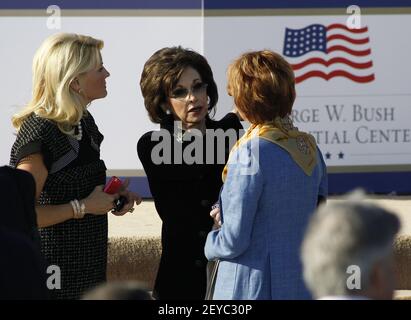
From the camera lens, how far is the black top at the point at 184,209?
404 cm

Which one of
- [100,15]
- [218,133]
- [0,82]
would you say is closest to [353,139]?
[100,15]

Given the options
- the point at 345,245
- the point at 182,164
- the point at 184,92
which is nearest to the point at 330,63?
the point at 184,92

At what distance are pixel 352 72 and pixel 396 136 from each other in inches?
20.4

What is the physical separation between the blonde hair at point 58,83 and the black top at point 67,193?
3cm

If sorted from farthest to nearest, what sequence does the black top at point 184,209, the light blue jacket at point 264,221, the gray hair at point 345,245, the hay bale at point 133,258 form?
the hay bale at point 133,258 → the black top at point 184,209 → the light blue jacket at point 264,221 → the gray hair at point 345,245

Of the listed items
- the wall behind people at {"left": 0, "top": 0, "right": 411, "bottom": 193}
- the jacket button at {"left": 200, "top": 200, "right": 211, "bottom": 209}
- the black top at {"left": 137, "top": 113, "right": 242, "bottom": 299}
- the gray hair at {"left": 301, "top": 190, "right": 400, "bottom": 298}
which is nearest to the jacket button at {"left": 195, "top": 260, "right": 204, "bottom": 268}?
the black top at {"left": 137, "top": 113, "right": 242, "bottom": 299}

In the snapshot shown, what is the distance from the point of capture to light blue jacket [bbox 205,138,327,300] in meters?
3.49

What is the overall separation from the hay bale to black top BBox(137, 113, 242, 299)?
207 cm

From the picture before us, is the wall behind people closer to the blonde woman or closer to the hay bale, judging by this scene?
the hay bale

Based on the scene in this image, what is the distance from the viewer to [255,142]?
11.6 ft

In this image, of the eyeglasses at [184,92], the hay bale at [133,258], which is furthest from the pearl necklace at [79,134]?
the hay bale at [133,258]

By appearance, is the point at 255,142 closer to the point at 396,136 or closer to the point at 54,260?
the point at 54,260

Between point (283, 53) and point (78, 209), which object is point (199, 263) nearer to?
point (78, 209)

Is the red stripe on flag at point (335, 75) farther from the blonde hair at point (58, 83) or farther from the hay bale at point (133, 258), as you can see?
the blonde hair at point (58, 83)
